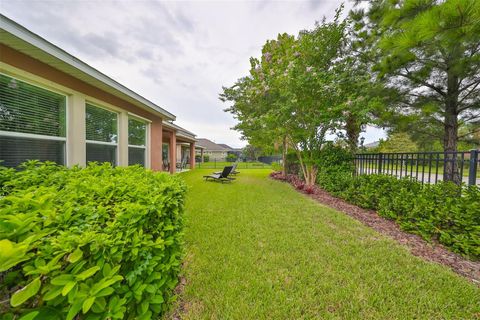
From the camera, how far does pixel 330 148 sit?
7.86 metres

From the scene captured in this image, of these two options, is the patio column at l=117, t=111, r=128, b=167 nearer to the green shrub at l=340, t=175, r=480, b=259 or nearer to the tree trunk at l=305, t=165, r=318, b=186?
the tree trunk at l=305, t=165, r=318, b=186

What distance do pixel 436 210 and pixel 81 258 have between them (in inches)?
199

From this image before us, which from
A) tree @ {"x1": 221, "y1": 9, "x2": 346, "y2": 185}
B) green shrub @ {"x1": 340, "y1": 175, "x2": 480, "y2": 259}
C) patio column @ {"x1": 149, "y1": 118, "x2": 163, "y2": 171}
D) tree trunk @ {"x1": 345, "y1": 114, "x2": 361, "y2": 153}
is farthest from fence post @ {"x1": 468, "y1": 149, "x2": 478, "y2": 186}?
patio column @ {"x1": 149, "y1": 118, "x2": 163, "y2": 171}

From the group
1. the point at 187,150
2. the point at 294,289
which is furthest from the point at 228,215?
the point at 187,150

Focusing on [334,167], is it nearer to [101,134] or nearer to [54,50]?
[101,134]

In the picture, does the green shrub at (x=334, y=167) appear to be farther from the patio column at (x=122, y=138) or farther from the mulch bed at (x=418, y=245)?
the patio column at (x=122, y=138)

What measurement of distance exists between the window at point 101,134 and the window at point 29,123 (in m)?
0.66

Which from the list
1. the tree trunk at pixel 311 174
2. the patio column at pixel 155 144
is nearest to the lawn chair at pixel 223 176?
the patio column at pixel 155 144

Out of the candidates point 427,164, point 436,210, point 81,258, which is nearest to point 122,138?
point 81,258

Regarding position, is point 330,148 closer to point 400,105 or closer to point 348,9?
point 400,105

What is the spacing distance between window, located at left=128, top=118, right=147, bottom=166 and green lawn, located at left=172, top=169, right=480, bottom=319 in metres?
4.30

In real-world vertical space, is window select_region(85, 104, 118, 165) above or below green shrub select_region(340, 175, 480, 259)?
above

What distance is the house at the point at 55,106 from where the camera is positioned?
3092 millimetres

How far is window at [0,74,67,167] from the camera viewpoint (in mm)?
3148
